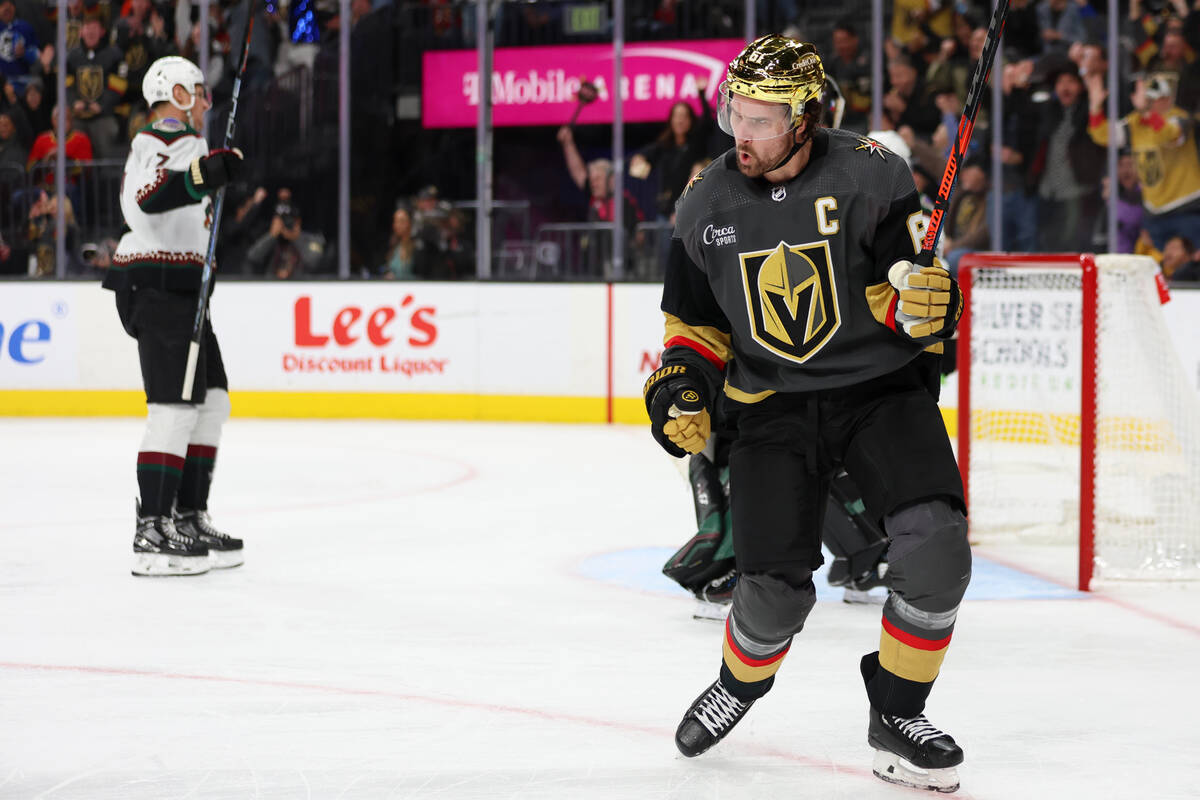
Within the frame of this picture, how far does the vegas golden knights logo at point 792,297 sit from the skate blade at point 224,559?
2.35 metres

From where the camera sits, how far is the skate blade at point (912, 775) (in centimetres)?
228

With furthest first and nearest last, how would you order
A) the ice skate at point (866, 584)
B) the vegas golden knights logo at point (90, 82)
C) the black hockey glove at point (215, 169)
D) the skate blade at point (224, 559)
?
the vegas golden knights logo at point (90, 82) < the skate blade at point (224, 559) < the black hockey glove at point (215, 169) < the ice skate at point (866, 584)

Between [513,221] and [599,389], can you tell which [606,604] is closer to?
[599,389]

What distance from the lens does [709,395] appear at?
237 cm

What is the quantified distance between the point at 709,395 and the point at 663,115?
7.46 metres

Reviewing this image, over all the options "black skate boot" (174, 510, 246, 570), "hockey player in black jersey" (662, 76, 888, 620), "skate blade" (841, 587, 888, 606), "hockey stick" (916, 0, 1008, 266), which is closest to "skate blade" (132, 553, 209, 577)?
"black skate boot" (174, 510, 246, 570)

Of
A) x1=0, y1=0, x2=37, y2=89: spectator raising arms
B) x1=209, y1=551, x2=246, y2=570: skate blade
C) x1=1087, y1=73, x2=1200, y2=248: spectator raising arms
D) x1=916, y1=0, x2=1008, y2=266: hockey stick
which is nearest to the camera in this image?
x1=916, y1=0, x2=1008, y2=266: hockey stick

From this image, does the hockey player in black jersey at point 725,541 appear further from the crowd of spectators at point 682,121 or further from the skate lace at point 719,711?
the crowd of spectators at point 682,121

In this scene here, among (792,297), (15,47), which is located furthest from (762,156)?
(15,47)

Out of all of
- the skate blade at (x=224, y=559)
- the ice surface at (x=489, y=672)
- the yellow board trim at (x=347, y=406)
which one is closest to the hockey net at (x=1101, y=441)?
the ice surface at (x=489, y=672)

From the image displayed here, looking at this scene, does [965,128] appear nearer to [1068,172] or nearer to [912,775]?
[912,775]

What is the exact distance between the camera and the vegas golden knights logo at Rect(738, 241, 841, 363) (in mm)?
2283

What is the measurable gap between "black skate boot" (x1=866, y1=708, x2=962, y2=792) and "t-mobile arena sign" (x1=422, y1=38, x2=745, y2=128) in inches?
290

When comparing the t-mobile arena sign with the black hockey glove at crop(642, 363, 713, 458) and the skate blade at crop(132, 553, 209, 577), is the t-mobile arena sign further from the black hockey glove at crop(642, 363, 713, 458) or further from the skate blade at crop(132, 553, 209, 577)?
the black hockey glove at crop(642, 363, 713, 458)
